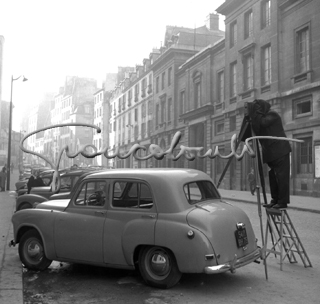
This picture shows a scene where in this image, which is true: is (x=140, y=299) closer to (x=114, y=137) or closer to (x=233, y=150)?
(x=233, y=150)

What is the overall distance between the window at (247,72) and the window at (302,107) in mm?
5626

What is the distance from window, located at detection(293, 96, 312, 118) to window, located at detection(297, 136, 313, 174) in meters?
1.51

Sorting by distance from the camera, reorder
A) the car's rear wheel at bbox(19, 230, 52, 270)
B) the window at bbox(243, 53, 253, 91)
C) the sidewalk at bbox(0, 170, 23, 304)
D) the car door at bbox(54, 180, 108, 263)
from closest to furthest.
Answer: the sidewalk at bbox(0, 170, 23, 304), the car door at bbox(54, 180, 108, 263), the car's rear wheel at bbox(19, 230, 52, 270), the window at bbox(243, 53, 253, 91)

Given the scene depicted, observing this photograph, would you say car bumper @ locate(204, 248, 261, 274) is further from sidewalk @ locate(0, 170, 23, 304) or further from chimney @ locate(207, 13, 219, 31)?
chimney @ locate(207, 13, 219, 31)

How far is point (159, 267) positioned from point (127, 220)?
77 centimetres

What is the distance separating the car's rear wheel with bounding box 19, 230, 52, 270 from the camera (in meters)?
6.43

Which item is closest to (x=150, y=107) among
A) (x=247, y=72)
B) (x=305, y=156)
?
(x=247, y=72)

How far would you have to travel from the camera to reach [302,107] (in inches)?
965

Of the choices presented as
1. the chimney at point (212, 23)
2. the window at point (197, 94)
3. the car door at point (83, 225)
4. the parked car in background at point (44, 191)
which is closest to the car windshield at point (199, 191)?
the car door at point (83, 225)

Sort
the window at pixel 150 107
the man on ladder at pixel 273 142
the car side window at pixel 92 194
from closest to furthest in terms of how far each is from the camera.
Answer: the car side window at pixel 92 194 < the man on ladder at pixel 273 142 < the window at pixel 150 107

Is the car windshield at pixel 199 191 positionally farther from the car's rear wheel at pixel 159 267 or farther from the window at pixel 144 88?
the window at pixel 144 88

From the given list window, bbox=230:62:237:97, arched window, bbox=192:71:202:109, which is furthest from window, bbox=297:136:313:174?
arched window, bbox=192:71:202:109

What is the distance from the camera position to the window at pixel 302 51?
79.7 ft

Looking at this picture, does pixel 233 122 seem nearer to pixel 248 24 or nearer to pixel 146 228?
pixel 248 24
